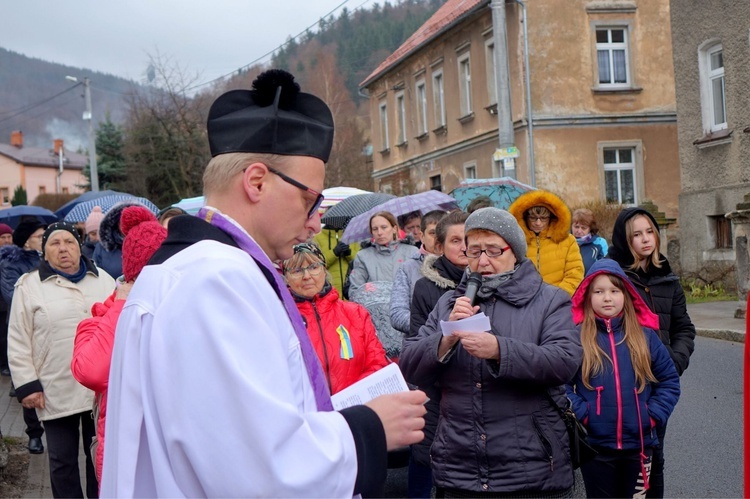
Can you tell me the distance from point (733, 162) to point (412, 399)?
18480 millimetres

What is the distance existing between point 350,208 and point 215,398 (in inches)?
427

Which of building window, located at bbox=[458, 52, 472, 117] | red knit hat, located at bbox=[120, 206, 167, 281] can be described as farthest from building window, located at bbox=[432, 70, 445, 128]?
red knit hat, located at bbox=[120, 206, 167, 281]

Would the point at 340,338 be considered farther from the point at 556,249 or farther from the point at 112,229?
the point at 112,229

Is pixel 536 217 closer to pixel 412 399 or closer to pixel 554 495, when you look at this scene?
pixel 554 495

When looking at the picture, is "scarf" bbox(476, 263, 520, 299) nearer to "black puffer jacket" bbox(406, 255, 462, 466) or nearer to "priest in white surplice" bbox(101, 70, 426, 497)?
"black puffer jacket" bbox(406, 255, 462, 466)

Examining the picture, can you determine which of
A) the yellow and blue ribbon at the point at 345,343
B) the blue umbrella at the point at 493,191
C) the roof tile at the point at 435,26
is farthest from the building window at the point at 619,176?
the yellow and blue ribbon at the point at 345,343

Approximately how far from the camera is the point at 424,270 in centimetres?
579

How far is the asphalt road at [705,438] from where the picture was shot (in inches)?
251

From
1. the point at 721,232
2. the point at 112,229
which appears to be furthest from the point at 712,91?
the point at 112,229

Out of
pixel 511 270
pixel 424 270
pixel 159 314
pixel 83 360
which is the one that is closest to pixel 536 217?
pixel 424 270

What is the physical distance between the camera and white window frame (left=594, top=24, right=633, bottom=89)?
92.2ft

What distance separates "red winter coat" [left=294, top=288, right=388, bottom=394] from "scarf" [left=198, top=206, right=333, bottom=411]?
311 centimetres

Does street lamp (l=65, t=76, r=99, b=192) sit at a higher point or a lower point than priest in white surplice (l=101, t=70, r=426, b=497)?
higher

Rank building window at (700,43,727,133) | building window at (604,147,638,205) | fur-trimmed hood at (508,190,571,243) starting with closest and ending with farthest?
fur-trimmed hood at (508,190,571,243)
building window at (700,43,727,133)
building window at (604,147,638,205)
